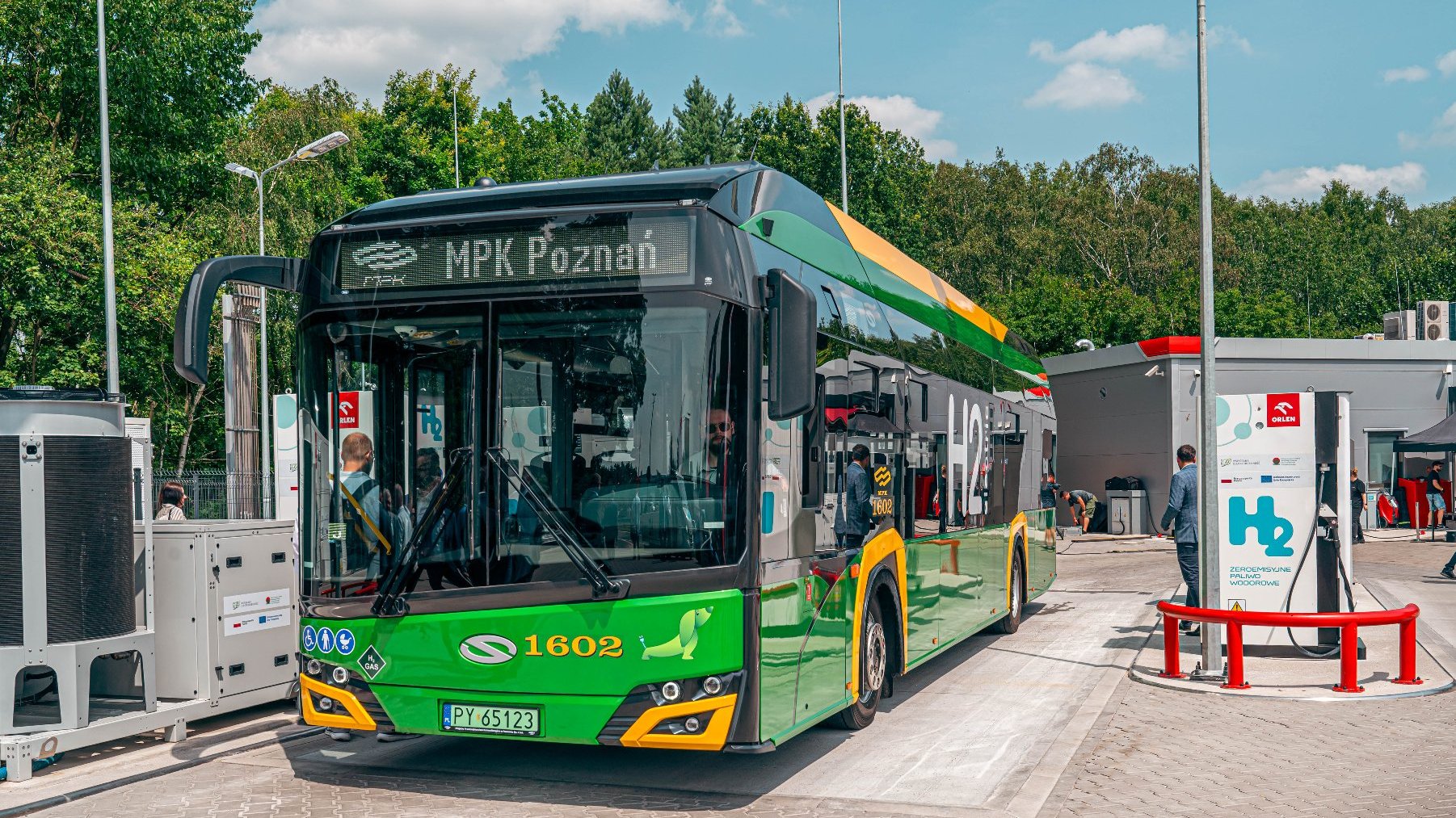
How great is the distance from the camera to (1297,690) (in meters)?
→ 10.1

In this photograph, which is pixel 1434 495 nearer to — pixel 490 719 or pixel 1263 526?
pixel 1263 526

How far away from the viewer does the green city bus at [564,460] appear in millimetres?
6355

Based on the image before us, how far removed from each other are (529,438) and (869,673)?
3108 mm

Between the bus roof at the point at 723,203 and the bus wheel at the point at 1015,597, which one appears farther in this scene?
the bus wheel at the point at 1015,597

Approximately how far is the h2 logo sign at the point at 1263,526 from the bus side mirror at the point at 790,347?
6.59 metres

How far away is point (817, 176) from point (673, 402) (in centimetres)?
5488

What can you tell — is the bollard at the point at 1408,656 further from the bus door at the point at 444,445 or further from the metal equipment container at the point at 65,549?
the metal equipment container at the point at 65,549

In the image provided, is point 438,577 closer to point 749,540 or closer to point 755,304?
point 749,540

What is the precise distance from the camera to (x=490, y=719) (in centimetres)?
660

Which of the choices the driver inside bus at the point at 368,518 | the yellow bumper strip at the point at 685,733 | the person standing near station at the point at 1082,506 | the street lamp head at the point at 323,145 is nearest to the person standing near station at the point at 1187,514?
the yellow bumper strip at the point at 685,733

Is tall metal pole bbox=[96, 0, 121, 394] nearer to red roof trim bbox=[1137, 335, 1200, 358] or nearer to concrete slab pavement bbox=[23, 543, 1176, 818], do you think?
concrete slab pavement bbox=[23, 543, 1176, 818]

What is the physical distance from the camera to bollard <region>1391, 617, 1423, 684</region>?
10.3 m

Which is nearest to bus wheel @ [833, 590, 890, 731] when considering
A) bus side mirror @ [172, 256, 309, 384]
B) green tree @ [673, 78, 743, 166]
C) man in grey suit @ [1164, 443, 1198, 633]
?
bus side mirror @ [172, 256, 309, 384]

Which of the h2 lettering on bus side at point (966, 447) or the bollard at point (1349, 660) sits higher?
the h2 lettering on bus side at point (966, 447)
